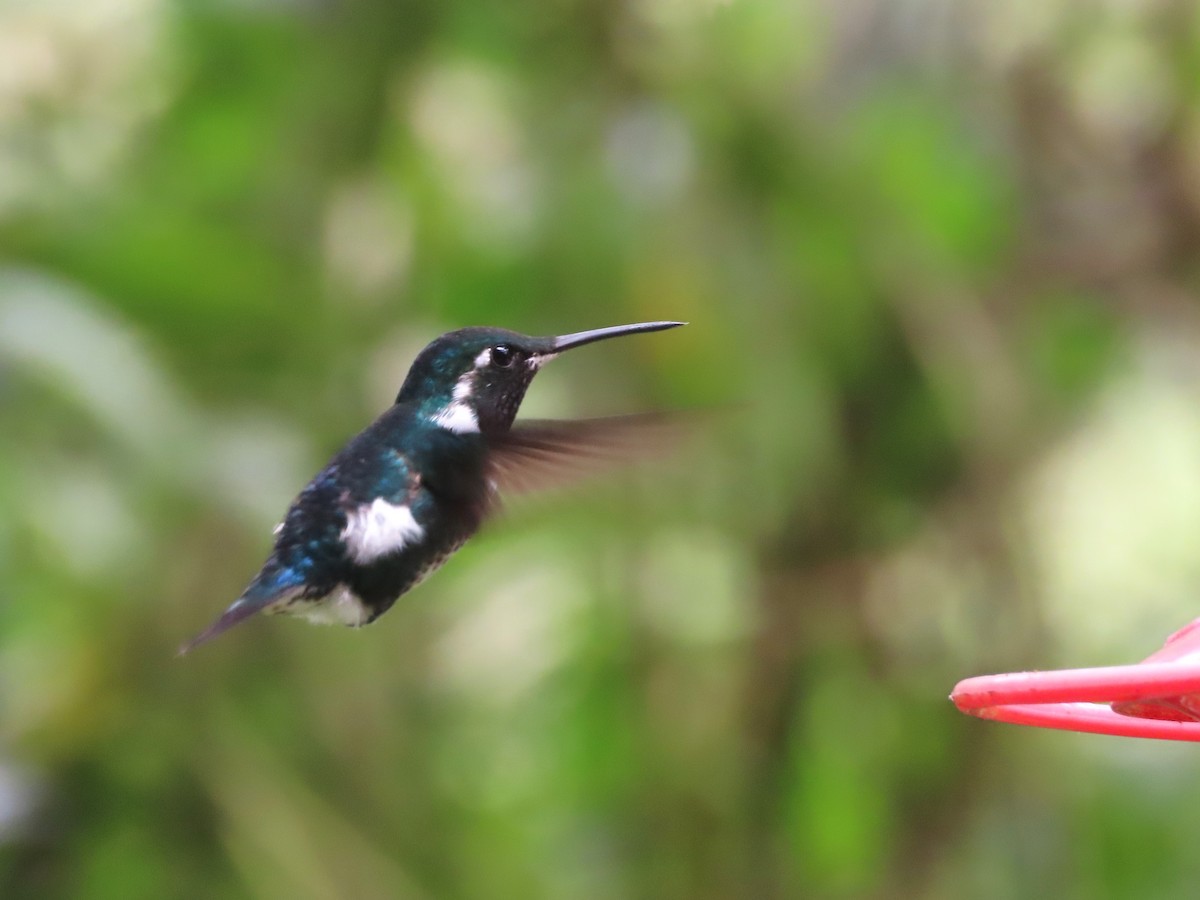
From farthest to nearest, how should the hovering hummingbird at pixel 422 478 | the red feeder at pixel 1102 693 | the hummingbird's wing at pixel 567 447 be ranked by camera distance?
the hovering hummingbird at pixel 422 478, the hummingbird's wing at pixel 567 447, the red feeder at pixel 1102 693

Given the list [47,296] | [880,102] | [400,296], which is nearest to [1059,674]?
[47,296]

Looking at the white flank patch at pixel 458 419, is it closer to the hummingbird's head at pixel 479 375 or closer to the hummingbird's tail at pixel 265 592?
the hummingbird's head at pixel 479 375

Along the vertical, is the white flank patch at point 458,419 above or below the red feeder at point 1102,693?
above

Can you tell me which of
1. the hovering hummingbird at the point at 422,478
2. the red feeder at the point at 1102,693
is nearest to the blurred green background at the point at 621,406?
the hovering hummingbird at the point at 422,478

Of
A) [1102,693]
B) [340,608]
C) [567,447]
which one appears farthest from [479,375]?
[1102,693]

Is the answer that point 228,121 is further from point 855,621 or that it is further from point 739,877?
point 739,877

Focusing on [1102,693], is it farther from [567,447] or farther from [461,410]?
[461,410]

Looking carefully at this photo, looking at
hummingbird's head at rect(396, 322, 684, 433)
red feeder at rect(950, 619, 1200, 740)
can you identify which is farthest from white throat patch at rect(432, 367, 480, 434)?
red feeder at rect(950, 619, 1200, 740)
